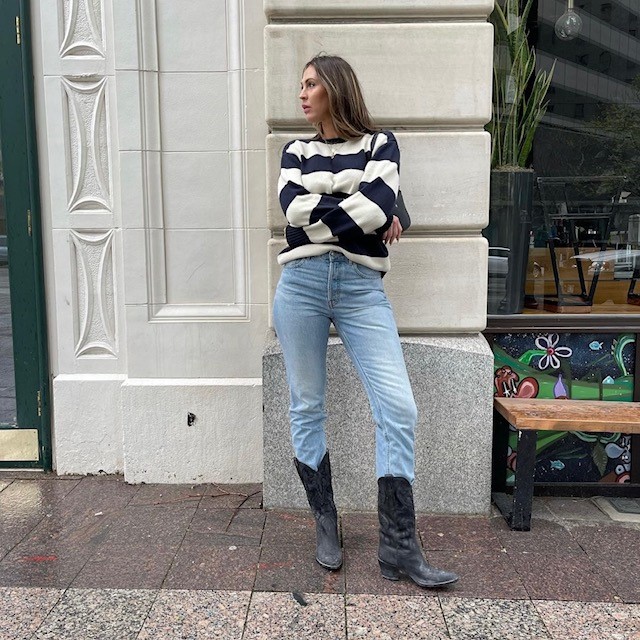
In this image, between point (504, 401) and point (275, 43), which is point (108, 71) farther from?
point (504, 401)

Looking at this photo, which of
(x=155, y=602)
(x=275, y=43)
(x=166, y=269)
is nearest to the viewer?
(x=155, y=602)

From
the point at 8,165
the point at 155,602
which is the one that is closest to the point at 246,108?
the point at 8,165

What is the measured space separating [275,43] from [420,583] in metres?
2.71

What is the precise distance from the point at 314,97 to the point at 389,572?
211 centimetres

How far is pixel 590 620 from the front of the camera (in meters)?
2.84

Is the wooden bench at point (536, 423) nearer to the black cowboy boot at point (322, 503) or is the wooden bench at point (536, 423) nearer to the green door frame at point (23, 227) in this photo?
the black cowboy boot at point (322, 503)

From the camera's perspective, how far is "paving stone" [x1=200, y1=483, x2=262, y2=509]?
400 cm

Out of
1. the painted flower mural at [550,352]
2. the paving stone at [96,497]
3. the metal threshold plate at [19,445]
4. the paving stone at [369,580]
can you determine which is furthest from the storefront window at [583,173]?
the metal threshold plate at [19,445]

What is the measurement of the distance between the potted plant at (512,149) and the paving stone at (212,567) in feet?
6.80

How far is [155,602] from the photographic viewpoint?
296 centimetres

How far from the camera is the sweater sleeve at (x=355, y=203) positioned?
2926 millimetres

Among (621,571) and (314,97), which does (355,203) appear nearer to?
(314,97)

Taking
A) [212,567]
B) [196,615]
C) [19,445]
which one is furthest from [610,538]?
[19,445]

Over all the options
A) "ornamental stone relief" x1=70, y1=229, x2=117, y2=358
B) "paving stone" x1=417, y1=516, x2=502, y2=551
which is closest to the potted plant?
"paving stone" x1=417, y1=516, x2=502, y2=551
